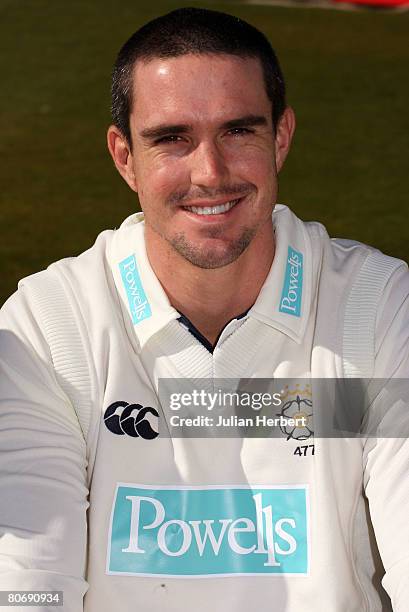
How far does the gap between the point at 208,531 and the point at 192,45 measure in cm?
81

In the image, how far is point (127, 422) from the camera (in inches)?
79.7

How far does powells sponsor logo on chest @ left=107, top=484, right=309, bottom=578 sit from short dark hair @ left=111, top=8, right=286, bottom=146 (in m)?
0.66

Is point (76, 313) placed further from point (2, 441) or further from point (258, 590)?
point (258, 590)

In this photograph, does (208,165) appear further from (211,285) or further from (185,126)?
(211,285)

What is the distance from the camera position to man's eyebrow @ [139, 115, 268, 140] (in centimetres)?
204

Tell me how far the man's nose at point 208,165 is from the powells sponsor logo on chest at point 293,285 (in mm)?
229

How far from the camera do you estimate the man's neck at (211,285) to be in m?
2.18

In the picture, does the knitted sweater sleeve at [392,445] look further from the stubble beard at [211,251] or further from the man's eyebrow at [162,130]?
the man's eyebrow at [162,130]

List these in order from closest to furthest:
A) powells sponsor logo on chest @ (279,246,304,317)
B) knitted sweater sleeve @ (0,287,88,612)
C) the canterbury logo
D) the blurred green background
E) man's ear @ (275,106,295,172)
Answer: knitted sweater sleeve @ (0,287,88,612) → the canterbury logo → powells sponsor logo on chest @ (279,246,304,317) → man's ear @ (275,106,295,172) → the blurred green background

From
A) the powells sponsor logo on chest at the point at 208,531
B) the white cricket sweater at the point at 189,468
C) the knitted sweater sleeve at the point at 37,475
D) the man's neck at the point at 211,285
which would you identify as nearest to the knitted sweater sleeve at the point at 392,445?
the white cricket sweater at the point at 189,468

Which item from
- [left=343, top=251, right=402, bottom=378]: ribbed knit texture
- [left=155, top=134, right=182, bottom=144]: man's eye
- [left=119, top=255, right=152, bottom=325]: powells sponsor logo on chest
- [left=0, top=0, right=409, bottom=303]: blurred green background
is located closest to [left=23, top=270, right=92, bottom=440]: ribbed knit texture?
[left=119, top=255, right=152, bottom=325]: powells sponsor logo on chest

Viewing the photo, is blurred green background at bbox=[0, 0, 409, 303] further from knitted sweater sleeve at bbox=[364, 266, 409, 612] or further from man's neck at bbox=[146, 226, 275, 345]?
knitted sweater sleeve at bbox=[364, 266, 409, 612]

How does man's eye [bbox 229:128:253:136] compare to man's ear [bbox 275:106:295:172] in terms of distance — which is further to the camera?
man's ear [bbox 275:106:295:172]

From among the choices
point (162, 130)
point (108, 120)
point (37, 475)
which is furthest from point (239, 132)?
point (108, 120)
